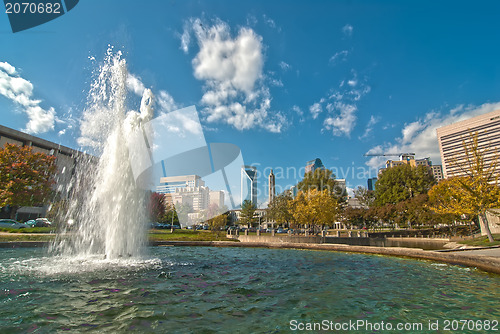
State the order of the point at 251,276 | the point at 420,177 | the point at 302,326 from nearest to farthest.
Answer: the point at 302,326
the point at 251,276
the point at 420,177

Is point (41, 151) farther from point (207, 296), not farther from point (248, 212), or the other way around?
point (207, 296)

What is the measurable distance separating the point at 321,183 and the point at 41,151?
195 feet

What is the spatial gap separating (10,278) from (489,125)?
528 feet

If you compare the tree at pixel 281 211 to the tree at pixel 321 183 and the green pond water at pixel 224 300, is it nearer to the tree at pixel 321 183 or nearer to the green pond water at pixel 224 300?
the tree at pixel 321 183

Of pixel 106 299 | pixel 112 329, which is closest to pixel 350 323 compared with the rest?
pixel 112 329

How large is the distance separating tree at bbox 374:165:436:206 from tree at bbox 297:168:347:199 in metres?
9.13

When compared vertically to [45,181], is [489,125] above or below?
above

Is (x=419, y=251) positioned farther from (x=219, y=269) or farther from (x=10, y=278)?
(x=10, y=278)

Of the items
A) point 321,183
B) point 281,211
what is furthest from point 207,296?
point 321,183

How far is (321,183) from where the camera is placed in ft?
180

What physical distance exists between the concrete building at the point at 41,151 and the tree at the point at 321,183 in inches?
1827

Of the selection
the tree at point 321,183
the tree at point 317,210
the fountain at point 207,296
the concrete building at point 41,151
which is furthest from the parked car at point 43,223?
the tree at point 321,183

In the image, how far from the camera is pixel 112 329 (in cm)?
438

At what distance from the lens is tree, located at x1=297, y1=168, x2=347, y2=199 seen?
54.9 meters
